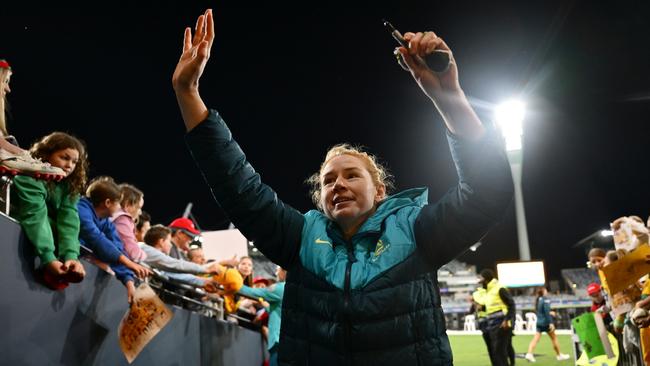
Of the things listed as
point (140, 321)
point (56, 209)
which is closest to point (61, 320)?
point (56, 209)

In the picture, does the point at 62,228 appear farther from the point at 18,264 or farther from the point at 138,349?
the point at 138,349

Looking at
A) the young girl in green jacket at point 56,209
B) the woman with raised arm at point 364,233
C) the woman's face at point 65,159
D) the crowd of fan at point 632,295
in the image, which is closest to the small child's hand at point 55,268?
the young girl in green jacket at point 56,209

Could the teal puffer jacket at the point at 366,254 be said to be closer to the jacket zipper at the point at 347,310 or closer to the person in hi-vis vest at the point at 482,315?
the jacket zipper at the point at 347,310

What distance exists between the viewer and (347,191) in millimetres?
2189

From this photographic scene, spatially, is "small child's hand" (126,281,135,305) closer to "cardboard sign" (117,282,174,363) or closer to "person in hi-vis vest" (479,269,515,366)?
"cardboard sign" (117,282,174,363)

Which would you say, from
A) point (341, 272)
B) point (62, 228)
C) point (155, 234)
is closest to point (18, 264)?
point (62, 228)

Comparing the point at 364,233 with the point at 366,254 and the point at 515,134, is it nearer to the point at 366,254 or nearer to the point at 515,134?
the point at 366,254

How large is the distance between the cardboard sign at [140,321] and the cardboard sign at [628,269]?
383 cm

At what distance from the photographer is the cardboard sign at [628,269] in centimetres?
460

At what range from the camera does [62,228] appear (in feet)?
11.3

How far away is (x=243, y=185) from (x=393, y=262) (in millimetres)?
630

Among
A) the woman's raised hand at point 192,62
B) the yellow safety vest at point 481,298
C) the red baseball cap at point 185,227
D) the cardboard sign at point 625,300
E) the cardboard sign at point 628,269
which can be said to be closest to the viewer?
the woman's raised hand at point 192,62

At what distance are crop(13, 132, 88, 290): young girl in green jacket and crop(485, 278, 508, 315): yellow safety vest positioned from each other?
9.39m

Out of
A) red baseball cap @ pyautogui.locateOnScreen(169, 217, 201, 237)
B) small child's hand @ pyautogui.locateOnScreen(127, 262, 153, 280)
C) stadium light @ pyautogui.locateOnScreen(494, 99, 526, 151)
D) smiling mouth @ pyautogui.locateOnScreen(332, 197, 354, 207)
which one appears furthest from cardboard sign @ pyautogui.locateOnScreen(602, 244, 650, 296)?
stadium light @ pyautogui.locateOnScreen(494, 99, 526, 151)
